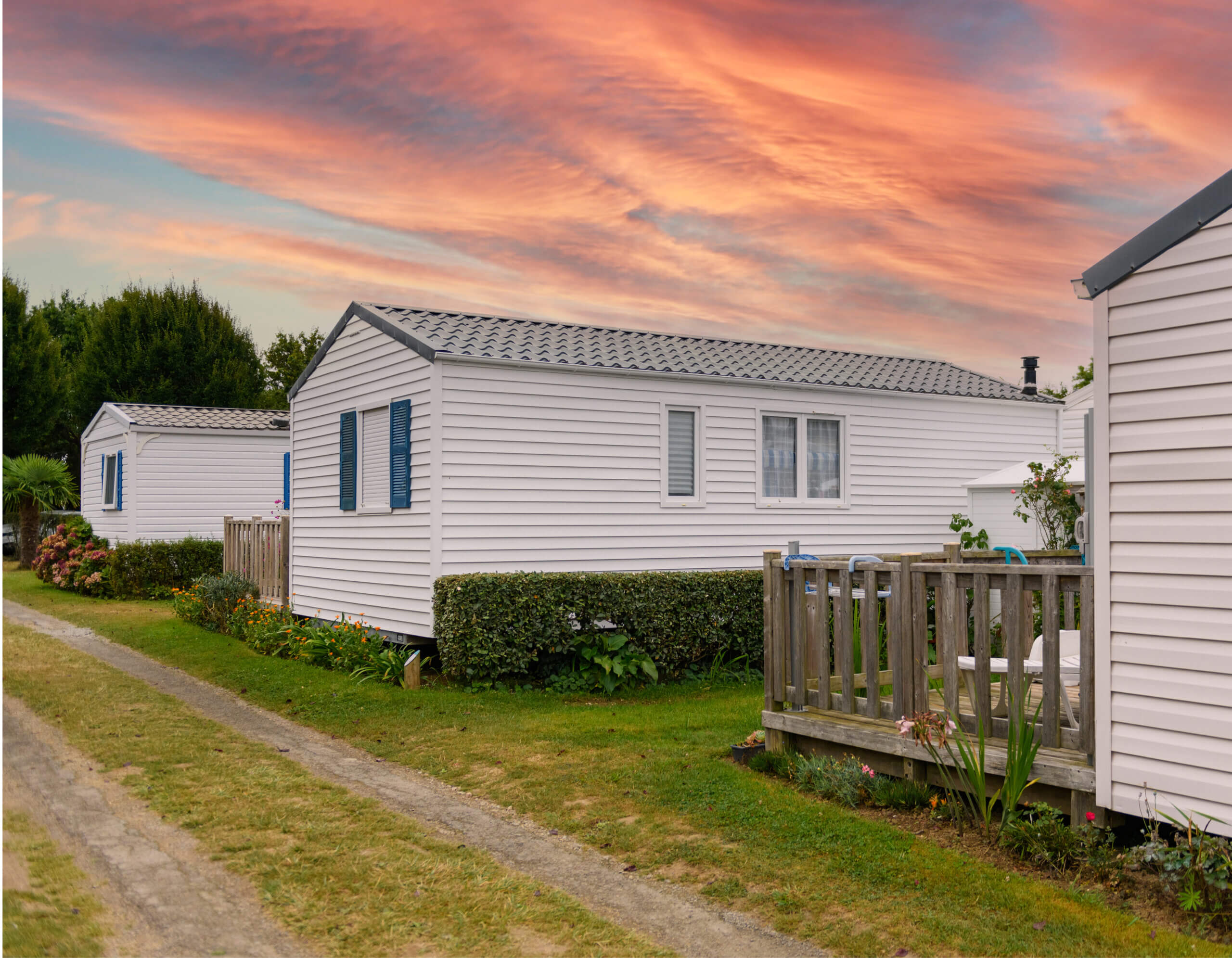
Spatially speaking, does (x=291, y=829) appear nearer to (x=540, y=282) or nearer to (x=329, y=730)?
(x=329, y=730)

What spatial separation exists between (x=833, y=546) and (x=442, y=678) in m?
5.56

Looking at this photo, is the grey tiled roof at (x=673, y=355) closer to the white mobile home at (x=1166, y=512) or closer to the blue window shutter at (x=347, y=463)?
the blue window shutter at (x=347, y=463)

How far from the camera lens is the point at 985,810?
209 inches

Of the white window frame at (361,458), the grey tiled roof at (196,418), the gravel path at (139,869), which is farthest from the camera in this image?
the grey tiled roof at (196,418)

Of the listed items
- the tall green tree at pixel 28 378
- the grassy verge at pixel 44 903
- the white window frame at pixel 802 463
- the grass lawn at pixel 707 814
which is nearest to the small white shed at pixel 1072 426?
the white window frame at pixel 802 463

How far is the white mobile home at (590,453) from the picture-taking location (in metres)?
11.0

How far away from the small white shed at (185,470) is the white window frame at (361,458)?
9218 millimetres

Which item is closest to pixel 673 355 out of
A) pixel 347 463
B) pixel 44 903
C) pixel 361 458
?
pixel 361 458

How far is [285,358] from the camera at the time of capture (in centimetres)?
4366

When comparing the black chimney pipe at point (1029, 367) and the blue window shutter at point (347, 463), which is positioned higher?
the black chimney pipe at point (1029, 367)

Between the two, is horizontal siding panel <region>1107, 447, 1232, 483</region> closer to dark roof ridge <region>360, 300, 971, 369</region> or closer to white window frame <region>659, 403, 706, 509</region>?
dark roof ridge <region>360, 300, 971, 369</region>

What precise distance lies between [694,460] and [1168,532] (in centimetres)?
787

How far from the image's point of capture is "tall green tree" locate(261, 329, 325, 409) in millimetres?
43062

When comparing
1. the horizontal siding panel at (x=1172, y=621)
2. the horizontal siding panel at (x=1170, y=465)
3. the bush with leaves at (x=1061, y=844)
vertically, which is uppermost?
the horizontal siding panel at (x=1170, y=465)
